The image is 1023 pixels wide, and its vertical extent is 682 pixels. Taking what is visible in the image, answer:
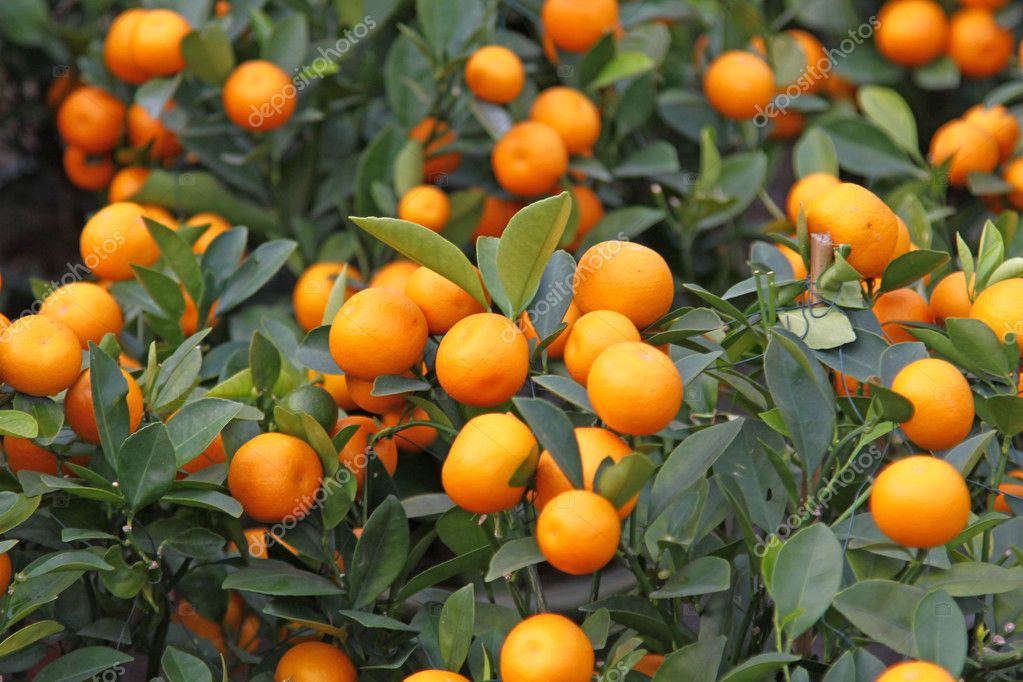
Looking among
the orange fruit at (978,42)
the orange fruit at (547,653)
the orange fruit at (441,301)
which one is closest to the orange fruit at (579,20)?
the orange fruit at (978,42)

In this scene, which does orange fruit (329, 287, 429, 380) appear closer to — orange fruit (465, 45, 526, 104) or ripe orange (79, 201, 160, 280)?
ripe orange (79, 201, 160, 280)

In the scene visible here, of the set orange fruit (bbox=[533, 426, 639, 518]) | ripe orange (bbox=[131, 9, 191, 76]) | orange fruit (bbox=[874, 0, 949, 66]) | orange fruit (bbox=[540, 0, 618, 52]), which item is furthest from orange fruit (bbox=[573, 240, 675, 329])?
orange fruit (bbox=[874, 0, 949, 66])

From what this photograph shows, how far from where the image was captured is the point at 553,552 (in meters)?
0.70

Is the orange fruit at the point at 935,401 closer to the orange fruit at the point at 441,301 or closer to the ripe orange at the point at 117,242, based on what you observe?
the orange fruit at the point at 441,301

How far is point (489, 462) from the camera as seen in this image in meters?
0.73

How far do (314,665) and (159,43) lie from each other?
2.65 feet

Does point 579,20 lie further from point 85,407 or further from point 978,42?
point 85,407

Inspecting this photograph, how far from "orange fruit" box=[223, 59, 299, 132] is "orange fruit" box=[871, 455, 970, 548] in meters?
0.87

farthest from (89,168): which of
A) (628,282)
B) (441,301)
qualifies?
(628,282)

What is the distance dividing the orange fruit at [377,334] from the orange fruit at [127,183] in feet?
2.38

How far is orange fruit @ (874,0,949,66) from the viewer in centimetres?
154

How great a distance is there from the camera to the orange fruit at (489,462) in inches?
28.9

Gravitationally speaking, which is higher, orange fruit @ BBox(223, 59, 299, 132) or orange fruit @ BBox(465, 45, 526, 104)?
orange fruit @ BBox(465, 45, 526, 104)

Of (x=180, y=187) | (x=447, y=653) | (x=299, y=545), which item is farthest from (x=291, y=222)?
(x=447, y=653)
